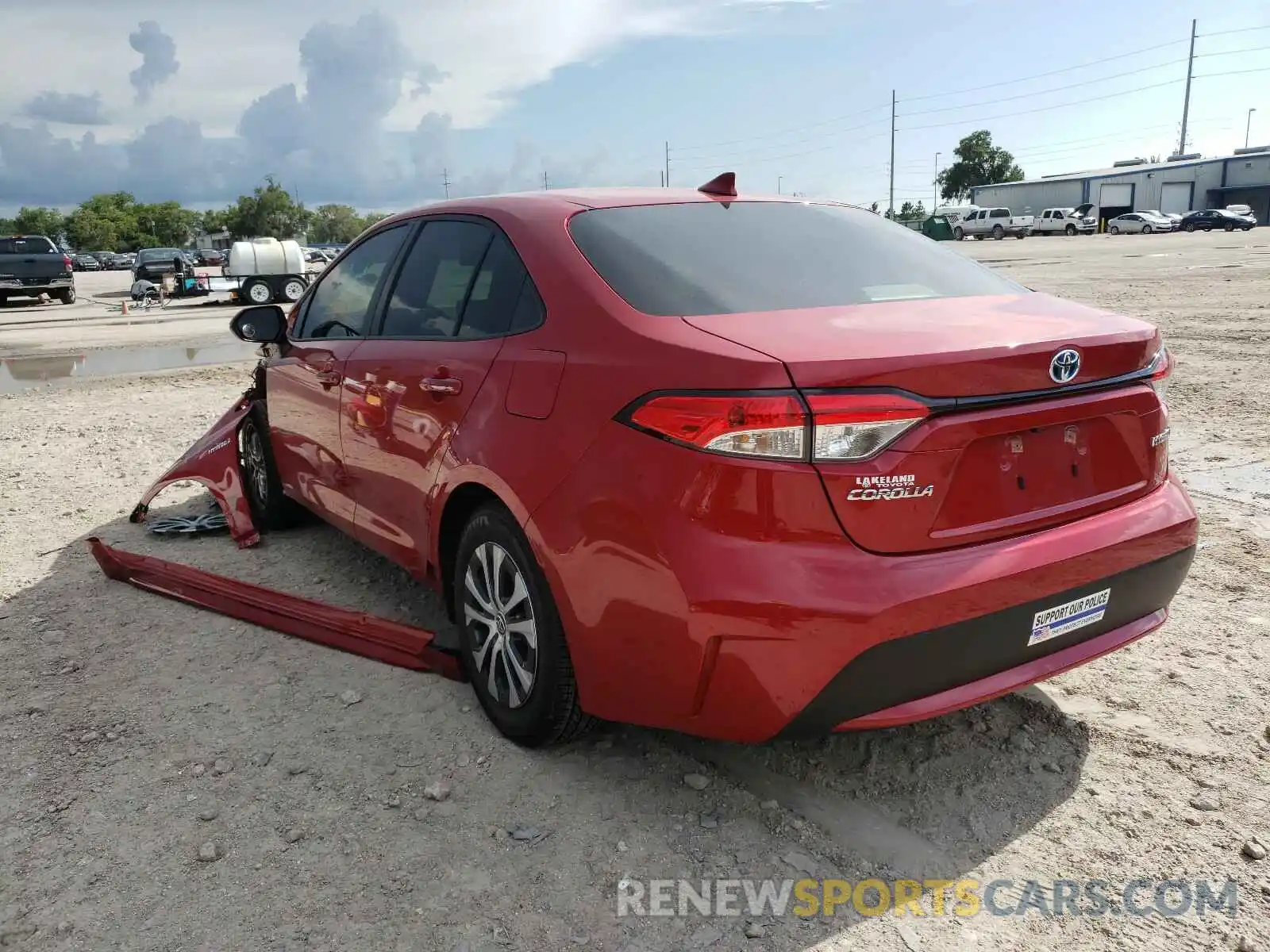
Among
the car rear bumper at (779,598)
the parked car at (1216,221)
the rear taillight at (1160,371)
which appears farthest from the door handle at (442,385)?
the parked car at (1216,221)

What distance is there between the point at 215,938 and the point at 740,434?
172 cm

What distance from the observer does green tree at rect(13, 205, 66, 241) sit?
12688 cm

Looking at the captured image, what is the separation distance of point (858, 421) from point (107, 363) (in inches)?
565

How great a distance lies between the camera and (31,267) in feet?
84.7

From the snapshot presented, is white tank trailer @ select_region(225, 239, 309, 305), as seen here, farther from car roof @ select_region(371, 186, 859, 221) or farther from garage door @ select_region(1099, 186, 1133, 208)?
garage door @ select_region(1099, 186, 1133, 208)

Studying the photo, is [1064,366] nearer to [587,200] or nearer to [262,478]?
[587,200]

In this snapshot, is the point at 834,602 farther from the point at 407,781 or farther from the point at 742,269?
the point at 407,781

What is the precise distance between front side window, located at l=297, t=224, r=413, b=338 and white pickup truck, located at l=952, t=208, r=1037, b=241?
196ft

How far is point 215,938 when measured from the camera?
7.64ft

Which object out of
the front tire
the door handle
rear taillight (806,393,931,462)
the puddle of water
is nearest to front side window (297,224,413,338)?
the door handle

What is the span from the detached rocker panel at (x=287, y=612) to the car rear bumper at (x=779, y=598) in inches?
48.2

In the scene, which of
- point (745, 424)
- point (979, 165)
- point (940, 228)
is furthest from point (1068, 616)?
point (979, 165)

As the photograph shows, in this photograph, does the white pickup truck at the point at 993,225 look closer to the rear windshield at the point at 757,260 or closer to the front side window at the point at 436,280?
the rear windshield at the point at 757,260

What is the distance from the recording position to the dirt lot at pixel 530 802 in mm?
2350
